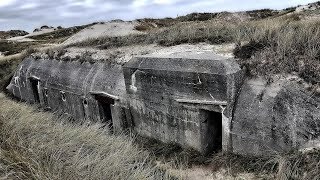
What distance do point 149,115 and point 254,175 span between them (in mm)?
3036

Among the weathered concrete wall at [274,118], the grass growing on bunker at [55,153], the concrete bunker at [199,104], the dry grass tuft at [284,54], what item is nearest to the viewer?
the grass growing on bunker at [55,153]

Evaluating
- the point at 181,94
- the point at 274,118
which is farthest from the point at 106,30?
the point at 274,118

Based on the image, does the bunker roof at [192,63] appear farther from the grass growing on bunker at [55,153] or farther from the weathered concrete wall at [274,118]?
the grass growing on bunker at [55,153]

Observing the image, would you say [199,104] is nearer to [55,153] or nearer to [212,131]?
[212,131]

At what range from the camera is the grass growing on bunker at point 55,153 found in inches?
166

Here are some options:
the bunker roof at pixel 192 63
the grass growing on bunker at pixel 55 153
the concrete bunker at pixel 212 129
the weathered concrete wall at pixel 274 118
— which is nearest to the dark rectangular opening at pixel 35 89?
the bunker roof at pixel 192 63

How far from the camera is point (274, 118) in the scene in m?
6.38

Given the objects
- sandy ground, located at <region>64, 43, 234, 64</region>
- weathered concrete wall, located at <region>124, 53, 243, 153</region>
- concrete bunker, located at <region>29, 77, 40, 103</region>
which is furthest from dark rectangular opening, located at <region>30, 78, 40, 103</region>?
weathered concrete wall, located at <region>124, 53, 243, 153</region>

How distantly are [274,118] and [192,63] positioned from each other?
1917 millimetres

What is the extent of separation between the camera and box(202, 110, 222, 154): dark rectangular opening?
24.8ft

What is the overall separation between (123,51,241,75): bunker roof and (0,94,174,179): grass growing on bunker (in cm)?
211

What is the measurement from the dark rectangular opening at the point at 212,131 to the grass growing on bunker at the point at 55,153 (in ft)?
6.38

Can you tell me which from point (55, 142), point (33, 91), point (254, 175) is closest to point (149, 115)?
point (254, 175)

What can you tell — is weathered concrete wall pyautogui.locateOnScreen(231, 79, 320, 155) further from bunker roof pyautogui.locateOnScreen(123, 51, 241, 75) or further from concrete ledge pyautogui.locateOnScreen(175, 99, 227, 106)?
bunker roof pyautogui.locateOnScreen(123, 51, 241, 75)
